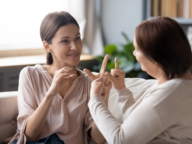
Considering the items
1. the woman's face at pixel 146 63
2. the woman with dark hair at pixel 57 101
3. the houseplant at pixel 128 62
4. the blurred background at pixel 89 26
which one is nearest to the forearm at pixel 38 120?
the woman with dark hair at pixel 57 101

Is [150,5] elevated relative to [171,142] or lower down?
elevated

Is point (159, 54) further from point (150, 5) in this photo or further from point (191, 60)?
point (150, 5)

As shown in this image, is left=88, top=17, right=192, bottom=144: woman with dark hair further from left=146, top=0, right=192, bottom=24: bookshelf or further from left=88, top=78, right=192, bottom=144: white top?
left=146, top=0, right=192, bottom=24: bookshelf

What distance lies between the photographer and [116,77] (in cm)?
136

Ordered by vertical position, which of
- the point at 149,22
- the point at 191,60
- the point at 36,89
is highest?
the point at 149,22

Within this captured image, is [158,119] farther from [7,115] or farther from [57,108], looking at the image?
[7,115]

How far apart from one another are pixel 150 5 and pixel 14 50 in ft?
5.62

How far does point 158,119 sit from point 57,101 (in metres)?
0.65

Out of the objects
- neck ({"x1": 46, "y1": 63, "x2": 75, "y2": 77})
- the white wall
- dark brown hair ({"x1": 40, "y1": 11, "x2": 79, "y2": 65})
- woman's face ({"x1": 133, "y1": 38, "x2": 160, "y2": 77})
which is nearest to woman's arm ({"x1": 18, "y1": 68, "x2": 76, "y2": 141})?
neck ({"x1": 46, "y1": 63, "x2": 75, "y2": 77})

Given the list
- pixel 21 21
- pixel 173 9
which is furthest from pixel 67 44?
pixel 21 21

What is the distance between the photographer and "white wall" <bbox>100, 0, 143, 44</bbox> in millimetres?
3397

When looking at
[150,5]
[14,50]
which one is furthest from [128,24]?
[14,50]

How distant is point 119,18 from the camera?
3.64 metres

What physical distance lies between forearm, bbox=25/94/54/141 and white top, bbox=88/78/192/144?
1.00 feet
